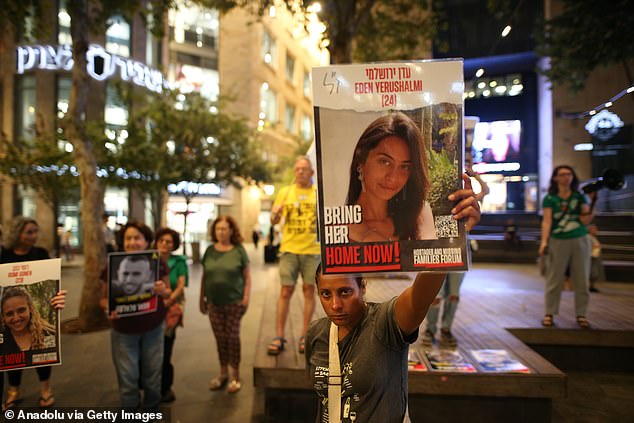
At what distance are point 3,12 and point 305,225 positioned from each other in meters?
5.98

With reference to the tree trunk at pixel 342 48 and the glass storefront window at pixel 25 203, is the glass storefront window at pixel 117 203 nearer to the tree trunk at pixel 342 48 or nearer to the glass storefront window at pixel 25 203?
the glass storefront window at pixel 25 203

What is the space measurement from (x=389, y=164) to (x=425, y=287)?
49 cm

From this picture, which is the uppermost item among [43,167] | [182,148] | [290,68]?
[290,68]

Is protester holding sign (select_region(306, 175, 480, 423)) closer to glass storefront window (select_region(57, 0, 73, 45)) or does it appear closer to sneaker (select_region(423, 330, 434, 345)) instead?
sneaker (select_region(423, 330, 434, 345))

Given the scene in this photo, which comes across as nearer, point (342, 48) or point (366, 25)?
point (342, 48)

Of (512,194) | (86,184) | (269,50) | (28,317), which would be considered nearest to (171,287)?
(28,317)

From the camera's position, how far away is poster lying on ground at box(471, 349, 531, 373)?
11.8ft

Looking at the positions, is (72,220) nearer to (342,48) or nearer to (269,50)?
(269,50)

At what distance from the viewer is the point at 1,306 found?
8.45 feet

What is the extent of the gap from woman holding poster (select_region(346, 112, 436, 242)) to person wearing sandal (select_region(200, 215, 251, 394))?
302cm

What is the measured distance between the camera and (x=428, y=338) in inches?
181

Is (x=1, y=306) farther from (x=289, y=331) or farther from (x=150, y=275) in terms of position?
(x=289, y=331)

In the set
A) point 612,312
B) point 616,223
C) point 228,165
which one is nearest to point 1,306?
point 612,312

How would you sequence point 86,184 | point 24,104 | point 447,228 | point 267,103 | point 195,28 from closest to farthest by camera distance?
point 447,228, point 86,184, point 24,104, point 195,28, point 267,103
